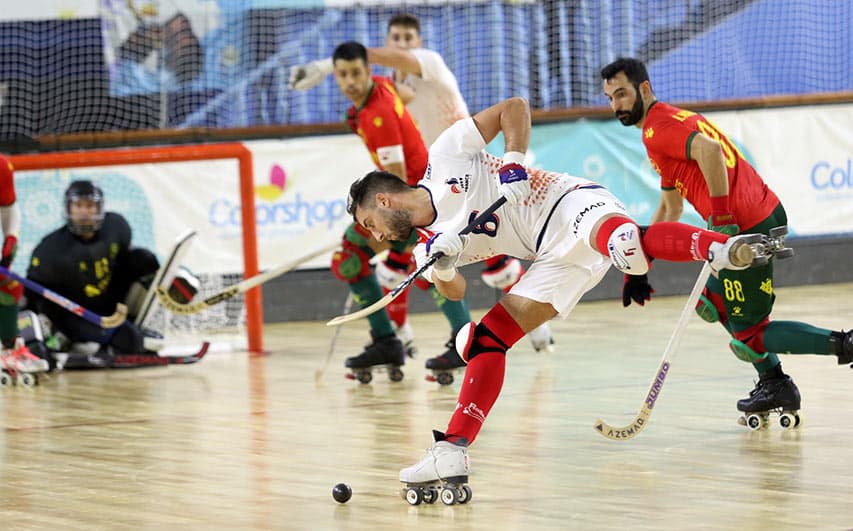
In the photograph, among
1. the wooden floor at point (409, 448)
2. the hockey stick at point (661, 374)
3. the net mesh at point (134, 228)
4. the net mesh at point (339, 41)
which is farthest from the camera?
the net mesh at point (339, 41)

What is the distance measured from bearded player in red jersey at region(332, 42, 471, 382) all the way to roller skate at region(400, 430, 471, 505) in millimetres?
2526

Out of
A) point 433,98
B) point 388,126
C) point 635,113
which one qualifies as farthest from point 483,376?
point 433,98

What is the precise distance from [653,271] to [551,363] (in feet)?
10.3

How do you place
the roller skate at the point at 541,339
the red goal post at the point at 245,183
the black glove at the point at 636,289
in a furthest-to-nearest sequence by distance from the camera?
the red goal post at the point at 245,183 → the roller skate at the point at 541,339 → the black glove at the point at 636,289

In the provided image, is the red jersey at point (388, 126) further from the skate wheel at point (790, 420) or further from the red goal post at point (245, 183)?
the skate wheel at point (790, 420)

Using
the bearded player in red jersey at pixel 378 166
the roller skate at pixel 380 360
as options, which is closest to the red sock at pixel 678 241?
the bearded player in red jersey at pixel 378 166

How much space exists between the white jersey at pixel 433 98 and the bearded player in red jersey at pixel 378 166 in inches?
13.6

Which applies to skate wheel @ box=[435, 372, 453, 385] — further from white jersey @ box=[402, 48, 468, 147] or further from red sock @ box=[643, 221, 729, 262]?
red sock @ box=[643, 221, 729, 262]

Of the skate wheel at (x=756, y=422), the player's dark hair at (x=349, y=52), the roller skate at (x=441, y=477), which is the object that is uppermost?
the player's dark hair at (x=349, y=52)

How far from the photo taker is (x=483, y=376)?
4.26 m

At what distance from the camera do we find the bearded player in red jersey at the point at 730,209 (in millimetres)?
5039

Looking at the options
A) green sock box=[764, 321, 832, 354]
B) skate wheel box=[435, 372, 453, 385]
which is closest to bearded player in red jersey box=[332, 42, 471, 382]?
skate wheel box=[435, 372, 453, 385]

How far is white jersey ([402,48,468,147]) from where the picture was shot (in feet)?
23.9

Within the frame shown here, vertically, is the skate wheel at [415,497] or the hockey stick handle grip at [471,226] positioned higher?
the hockey stick handle grip at [471,226]
